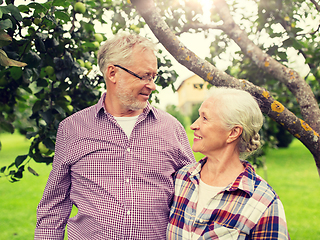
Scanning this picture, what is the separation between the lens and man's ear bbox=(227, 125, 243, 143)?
5.17 feet

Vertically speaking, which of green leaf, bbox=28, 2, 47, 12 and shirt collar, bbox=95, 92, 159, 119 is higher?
green leaf, bbox=28, 2, 47, 12

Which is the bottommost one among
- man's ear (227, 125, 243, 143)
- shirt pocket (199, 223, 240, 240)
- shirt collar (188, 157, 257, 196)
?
shirt pocket (199, 223, 240, 240)

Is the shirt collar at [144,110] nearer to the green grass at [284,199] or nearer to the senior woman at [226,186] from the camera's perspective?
the senior woman at [226,186]

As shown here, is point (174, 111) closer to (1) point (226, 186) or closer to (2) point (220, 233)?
(1) point (226, 186)

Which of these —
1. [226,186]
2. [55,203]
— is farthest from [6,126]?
[226,186]

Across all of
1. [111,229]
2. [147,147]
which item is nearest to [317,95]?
[147,147]

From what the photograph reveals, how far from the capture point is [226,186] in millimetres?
1534

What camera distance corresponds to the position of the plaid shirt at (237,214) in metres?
1.36

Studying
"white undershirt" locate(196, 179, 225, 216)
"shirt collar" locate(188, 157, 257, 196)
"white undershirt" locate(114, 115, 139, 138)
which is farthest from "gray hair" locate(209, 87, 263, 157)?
"white undershirt" locate(114, 115, 139, 138)

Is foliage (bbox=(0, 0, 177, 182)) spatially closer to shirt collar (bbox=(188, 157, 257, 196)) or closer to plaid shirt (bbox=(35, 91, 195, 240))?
plaid shirt (bbox=(35, 91, 195, 240))

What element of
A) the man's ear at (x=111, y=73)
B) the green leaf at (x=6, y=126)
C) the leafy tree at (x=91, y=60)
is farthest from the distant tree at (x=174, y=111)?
the man's ear at (x=111, y=73)

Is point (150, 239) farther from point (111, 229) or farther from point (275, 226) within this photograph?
point (275, 226)

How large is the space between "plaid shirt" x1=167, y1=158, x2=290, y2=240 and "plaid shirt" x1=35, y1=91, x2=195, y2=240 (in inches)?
6.5

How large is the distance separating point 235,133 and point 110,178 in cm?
79
